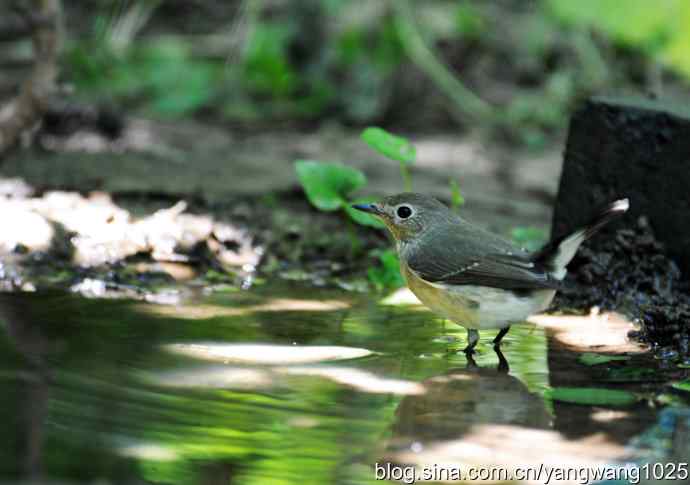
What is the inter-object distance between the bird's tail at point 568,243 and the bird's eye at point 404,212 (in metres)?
0.64

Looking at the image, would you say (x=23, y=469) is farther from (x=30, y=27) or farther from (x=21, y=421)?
(x=30, y=27)

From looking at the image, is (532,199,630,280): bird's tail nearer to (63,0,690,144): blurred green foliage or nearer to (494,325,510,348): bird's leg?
(494,325,510,348): bird's leg

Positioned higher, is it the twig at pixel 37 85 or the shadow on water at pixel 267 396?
the twig at pixel 37 85

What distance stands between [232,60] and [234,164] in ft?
7.96

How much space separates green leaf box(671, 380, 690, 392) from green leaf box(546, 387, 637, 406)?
0.64 ft

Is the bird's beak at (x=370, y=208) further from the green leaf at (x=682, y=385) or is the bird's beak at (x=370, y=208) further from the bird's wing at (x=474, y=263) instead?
the green leaf at (x=682, y=385)

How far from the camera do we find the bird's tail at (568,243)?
395 centimetres

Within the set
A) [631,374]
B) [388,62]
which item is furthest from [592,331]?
[388,62]

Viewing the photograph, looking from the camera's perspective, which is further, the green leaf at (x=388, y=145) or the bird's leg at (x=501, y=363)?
the green leaf at (x=388, y=145)

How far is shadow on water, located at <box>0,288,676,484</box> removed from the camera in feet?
9.19

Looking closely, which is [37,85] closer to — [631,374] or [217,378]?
[217,378]

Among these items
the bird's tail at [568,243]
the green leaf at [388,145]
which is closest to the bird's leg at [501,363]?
the bird's tail at [568,243]

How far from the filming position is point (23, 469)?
8.37 ft

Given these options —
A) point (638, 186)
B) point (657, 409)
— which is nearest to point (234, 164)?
point (638, 186)
